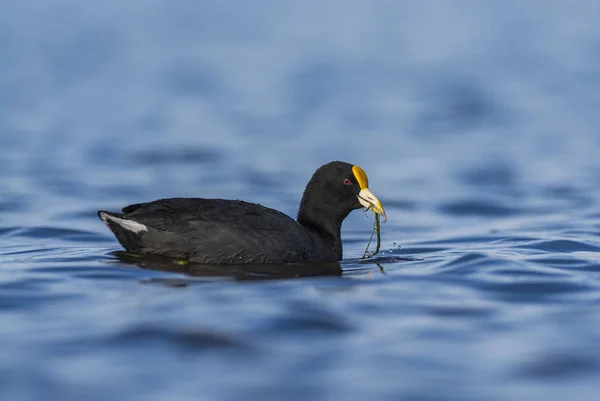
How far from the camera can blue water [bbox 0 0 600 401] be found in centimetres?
728

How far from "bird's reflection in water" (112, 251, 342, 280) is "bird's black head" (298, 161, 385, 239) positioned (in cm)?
73

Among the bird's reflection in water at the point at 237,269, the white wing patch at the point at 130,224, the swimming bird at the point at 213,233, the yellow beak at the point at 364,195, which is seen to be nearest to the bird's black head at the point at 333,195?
the yellow beak at the point at 364,195

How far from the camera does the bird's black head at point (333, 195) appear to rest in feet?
36.8

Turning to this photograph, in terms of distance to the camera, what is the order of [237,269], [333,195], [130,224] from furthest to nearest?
[333,195]
[130,224]
[237,269]

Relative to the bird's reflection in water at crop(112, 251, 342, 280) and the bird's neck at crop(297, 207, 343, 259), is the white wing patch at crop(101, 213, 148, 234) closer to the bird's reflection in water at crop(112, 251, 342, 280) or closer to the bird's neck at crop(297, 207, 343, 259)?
the bird's reflection in water at crop(112, 251, 342, 280)

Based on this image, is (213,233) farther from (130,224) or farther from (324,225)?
(324,225)

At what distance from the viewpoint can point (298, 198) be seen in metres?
16.8

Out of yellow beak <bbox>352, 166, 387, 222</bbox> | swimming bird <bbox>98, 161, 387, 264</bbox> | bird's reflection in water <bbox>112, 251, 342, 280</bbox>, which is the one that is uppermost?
yellow beak <bbox>352, 166, 387, 222</bbox>

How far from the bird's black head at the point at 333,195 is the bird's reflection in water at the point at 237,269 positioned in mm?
727

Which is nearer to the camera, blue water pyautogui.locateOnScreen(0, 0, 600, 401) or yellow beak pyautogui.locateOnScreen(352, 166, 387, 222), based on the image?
blue water pyautogui.locateOnScreen(0, 0, 600, 401)

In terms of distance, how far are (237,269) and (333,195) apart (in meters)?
1.63

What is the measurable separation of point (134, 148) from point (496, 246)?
10925mm

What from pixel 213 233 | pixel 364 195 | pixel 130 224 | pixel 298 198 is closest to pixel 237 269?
→ pixel 213 233

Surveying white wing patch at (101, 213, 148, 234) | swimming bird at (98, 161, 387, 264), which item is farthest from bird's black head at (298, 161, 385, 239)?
white wing patch at (101, 213, 148, 234)
